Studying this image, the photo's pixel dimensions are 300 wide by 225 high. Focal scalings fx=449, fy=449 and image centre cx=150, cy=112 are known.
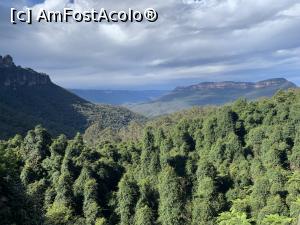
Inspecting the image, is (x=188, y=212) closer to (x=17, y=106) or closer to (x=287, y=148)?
(x=287, y=148)

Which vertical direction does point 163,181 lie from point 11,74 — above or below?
below

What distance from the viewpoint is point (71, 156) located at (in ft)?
155

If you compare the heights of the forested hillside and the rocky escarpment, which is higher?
the rocky escarpment

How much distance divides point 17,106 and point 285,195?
138104 mm

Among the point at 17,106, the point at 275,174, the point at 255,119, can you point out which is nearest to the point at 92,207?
the point at 275,174

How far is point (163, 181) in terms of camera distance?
148ft

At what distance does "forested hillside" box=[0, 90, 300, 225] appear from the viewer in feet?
138

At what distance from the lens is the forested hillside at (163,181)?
4194cm

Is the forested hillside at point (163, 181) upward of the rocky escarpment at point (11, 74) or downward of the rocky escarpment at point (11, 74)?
downward

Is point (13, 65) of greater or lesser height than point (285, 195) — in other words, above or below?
above

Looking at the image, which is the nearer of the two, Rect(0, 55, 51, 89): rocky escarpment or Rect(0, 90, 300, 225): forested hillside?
Rect(0, 90, 300, 225): forested hillside

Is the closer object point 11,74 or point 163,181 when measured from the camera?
point 163,181

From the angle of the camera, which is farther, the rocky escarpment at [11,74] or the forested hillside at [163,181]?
the rocky escarpment at [11,74]

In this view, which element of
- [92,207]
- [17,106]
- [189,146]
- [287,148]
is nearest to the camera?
[92,207]
